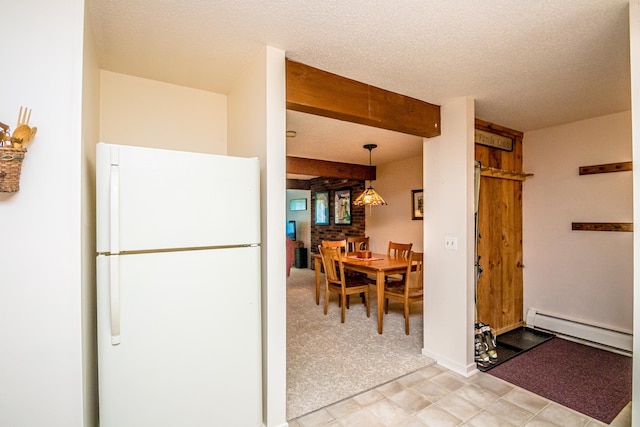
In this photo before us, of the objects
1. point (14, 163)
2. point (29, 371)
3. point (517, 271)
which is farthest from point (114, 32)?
point (517, 271)

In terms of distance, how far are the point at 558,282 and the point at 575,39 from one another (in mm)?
2780

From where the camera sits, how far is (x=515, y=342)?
323cm

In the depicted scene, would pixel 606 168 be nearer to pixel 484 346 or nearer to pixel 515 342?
pixel 515 342

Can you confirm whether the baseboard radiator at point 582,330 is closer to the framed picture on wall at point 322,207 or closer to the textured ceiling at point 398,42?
the textured ceiling at point 398,42

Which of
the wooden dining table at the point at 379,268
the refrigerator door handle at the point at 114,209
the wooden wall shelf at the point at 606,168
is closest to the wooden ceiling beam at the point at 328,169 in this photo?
the wooden dining table at the point at 379,268

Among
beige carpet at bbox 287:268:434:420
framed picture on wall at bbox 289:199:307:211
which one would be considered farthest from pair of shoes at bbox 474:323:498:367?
framed picture on wall at bbox 289:199:307:211

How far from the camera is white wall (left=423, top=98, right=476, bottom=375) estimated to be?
104 inches

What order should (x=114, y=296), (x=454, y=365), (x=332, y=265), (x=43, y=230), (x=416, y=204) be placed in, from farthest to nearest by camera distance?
(x=416, y=204)
(x=332, y=265)
(x=454, y=365)
(x=114, y=296)
(x=43, y=230)

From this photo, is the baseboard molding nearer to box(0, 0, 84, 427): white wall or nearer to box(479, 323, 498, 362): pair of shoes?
box(479, 323, 498, 362): pair of shoes

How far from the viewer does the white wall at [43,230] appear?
117 centimetres

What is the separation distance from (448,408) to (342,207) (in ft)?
17.1

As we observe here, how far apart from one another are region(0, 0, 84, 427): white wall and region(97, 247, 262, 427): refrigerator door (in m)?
0.12

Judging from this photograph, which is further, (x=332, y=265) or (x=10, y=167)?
(x=332, y=265)

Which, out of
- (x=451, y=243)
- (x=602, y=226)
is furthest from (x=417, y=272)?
(x=602, y=226)
